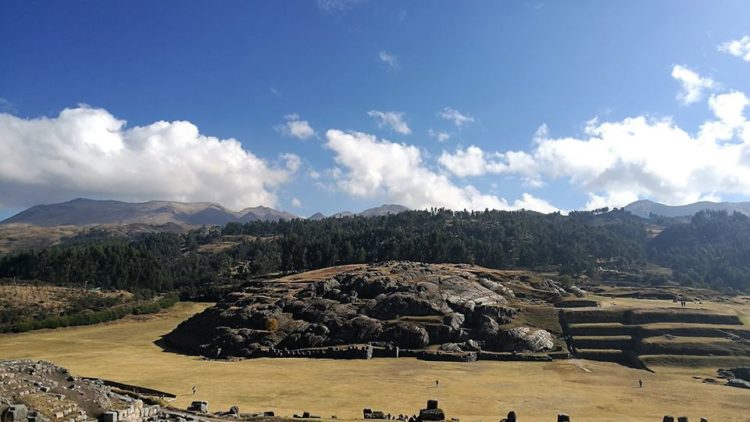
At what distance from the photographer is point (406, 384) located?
233 ft

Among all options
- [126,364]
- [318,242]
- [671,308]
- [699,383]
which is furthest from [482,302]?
[318,242]

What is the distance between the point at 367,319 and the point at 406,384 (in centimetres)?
3384

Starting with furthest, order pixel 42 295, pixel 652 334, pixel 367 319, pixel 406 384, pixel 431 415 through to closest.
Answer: pixel 42 295 < pixel 367 319 < pixel 652 334 < pixel 406 384 < pixel 431 415

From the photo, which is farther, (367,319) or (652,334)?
(367,319)

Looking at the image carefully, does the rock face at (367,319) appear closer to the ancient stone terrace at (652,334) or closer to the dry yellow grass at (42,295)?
the ancient stone terrace at (652,334)

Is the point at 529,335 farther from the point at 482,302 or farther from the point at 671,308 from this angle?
the point at 671,308

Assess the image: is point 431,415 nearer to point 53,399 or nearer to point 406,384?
point 406,384

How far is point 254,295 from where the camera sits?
122 meters

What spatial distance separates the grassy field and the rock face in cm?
780

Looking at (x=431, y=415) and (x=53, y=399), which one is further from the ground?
(x=53, y=399)

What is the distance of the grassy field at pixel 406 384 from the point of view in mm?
57875

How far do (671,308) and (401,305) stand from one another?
53.3 m

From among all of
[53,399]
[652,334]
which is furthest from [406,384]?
[652,334]

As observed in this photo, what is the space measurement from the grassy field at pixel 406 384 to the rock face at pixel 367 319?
7798 mm
